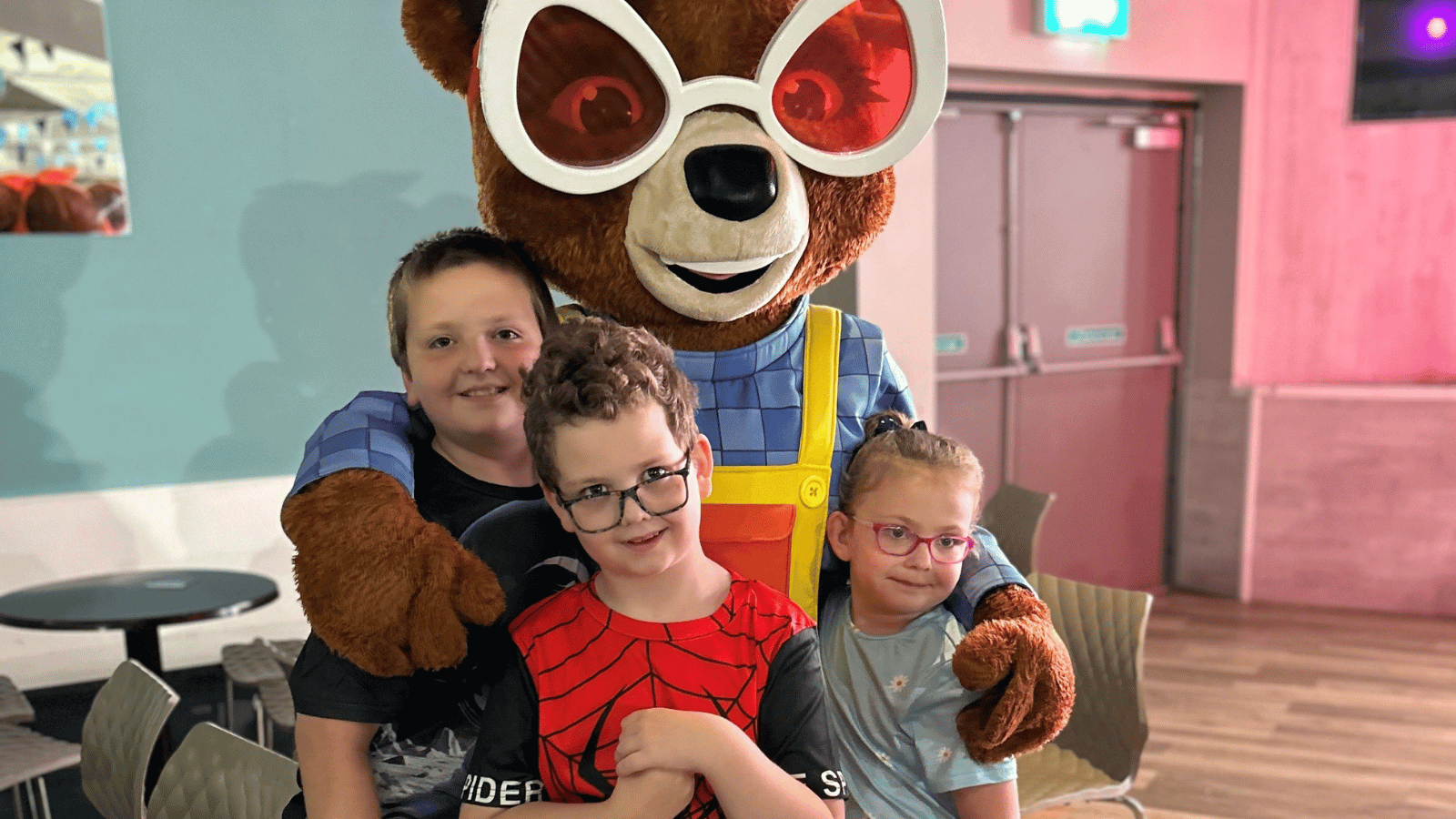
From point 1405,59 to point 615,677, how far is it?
5.06 metres

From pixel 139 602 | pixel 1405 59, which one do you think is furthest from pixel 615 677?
pixel 1405 59

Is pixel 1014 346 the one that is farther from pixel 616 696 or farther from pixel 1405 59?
pixel 616 696

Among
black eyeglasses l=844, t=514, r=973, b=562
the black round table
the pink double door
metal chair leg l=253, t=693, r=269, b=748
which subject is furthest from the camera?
the pink double door

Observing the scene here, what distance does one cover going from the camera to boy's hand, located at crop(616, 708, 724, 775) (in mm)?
1012

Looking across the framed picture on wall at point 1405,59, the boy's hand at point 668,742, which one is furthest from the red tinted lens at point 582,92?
the framed picture on wall at point 1405,59

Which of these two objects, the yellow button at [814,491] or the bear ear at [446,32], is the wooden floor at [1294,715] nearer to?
the yellow button at [814,491]

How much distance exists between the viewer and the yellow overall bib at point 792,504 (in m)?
1.29

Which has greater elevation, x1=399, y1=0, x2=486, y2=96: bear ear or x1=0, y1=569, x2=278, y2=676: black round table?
x1=399, y1=0, x2=486, y2=96: bear ear

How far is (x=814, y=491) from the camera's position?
4.33 feet

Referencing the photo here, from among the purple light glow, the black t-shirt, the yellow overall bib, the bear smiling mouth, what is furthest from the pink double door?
the black t-shirt

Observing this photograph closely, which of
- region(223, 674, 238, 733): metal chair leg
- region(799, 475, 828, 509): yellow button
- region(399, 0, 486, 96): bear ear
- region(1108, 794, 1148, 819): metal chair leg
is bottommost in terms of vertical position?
region(223, 674, 238, 733): metal chair leg

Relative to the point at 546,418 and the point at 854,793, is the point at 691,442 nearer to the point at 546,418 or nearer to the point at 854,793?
the point at 546,418

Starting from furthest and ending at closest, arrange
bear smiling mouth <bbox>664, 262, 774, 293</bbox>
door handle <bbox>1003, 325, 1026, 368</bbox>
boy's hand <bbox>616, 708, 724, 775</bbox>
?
door handle <bbox>1003, 325, 1026, 368</bbox> → bear smiling mouth <bbox>664, 262, 774, 293</bbox> → boy's hand <bbox>616, 708, 724, 775</bbox>

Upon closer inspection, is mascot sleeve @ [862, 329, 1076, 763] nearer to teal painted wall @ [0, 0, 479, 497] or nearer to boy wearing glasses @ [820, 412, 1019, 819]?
boy wearing glasses @ [820, 412, 1019, 819]
